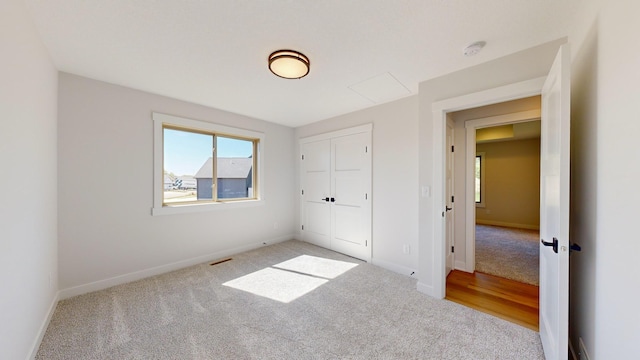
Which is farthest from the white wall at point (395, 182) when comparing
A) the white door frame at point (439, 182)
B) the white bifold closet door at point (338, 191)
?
the white door frame at point (439, 182)

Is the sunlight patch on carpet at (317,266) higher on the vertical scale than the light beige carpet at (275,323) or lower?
higher

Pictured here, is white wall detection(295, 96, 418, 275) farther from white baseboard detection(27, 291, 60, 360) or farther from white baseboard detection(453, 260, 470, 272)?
white baseboard detection(27, 291, 60, 360)

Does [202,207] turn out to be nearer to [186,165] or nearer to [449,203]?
[186,165]

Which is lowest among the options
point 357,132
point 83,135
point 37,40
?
point 83,135

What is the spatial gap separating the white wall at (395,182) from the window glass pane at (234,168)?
217 cm

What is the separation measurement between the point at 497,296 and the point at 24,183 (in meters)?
4.25

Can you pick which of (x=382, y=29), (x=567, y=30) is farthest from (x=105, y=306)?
(x=567, y=30)

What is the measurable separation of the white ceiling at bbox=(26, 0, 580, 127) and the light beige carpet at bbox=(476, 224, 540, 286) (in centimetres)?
278

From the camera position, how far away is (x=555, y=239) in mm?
1398

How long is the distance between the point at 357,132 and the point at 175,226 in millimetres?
3047

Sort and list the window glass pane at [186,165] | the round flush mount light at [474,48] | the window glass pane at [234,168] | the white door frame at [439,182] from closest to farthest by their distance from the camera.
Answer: the round flush mount light at [474,48]
the white door frame at [439,182]
the window glass pane at [186,165]
the window glass pane at [234,168]

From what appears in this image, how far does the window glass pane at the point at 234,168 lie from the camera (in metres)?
3.78

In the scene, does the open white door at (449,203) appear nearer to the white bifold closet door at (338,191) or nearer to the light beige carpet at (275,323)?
the light beige carpet at (275,323)

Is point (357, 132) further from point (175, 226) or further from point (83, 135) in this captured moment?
point (83, 135)
